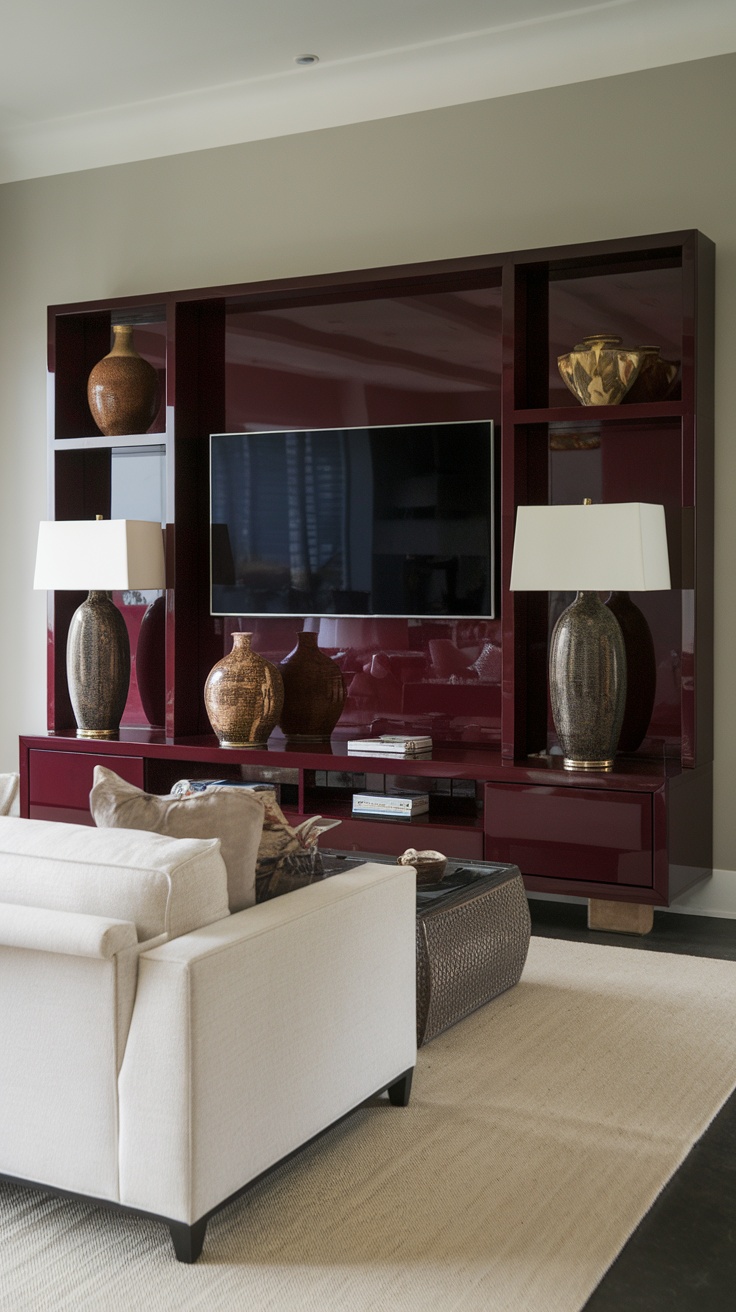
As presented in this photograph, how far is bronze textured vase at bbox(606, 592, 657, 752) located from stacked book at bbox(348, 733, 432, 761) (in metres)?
0.68

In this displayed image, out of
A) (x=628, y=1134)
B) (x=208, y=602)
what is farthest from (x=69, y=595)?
(x=628, y=1134)

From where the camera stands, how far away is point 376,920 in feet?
7.86

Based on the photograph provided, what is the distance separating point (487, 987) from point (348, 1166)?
94cm

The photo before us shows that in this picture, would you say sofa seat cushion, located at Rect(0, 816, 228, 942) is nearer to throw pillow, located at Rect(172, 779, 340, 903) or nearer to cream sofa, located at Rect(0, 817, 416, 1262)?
cream sofa, located at Rect(0, 817, 416, 1262)

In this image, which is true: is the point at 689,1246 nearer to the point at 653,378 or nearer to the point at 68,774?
the point at 653,378

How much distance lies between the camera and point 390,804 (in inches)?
168

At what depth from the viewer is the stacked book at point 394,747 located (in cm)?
431

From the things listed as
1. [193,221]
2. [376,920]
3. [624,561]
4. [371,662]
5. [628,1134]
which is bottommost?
[628,1134]

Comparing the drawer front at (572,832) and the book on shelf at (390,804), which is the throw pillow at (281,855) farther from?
the book on shelf at (390,804)

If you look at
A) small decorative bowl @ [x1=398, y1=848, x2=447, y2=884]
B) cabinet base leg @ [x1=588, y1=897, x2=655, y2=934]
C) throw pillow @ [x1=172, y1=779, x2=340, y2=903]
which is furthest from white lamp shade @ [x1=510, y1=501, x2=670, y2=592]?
throw pillow @ [x1=172, y1=779, x2=340, y2=903]

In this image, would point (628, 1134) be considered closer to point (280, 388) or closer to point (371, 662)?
point (371, 662)

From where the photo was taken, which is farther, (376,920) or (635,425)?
(635,425)

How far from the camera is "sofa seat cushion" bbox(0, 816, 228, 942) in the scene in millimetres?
1968

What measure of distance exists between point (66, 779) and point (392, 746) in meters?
1.37
